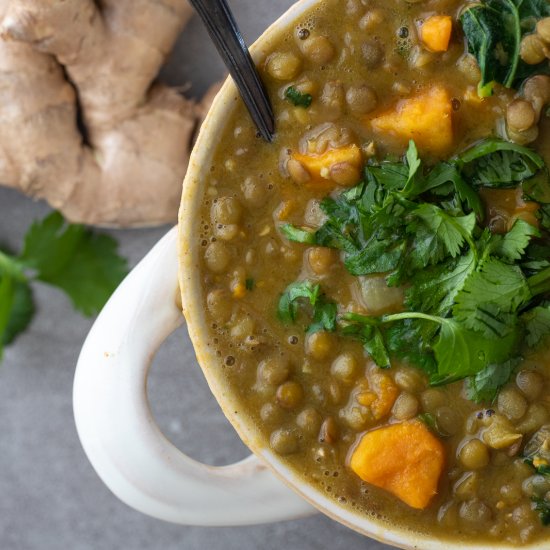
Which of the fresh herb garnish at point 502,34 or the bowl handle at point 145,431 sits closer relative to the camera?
the fresh herb garnish at point 502,34

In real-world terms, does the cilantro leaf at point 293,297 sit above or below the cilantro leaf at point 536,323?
above

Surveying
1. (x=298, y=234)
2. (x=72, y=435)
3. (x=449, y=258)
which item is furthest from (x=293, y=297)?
(x=72, y=435)

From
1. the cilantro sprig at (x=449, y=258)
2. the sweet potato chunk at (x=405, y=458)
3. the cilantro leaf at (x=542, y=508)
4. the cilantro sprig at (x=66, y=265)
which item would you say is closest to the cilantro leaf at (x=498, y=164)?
the cilantro sprig at (x=449, y=258)

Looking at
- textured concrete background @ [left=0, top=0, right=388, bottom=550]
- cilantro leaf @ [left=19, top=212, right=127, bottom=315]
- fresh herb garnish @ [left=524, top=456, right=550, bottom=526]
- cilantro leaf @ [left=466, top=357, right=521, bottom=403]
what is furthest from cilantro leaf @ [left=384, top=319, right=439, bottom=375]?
cilantro leaf @ [left=19, top=212, right=127, bottom=315]

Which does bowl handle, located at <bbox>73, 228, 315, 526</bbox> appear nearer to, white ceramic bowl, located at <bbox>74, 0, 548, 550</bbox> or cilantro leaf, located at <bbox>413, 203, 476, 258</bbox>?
white ceramic bowl, located at <bbox>74, 0, 548, 550</bbox>

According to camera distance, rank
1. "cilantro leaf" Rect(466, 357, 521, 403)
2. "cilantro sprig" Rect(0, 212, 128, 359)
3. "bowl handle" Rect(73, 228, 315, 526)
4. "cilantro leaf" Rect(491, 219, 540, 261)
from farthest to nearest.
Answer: "cilantro sprig" Rect(0, 212, 128, 359) → "bowl handle" Rect(73, 228, 315, 526) → "cilantro leaf" Rect(466, 357, 521, 403) → "cilantro leaf" Rect(491, 219, 540, 261)

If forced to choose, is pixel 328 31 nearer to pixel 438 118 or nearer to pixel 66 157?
pixel 438 118

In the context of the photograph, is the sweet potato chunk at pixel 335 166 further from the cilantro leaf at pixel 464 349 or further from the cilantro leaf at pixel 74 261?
the cilantro leaf at pixel 74 261
